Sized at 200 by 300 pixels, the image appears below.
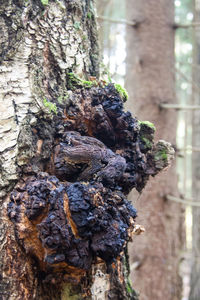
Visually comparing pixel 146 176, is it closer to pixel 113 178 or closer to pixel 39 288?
pixel 113 178

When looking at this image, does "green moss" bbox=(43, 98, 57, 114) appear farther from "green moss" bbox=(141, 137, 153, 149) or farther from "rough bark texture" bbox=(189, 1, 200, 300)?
"rough bark texture" bbox=(189, 1, 200, 300)

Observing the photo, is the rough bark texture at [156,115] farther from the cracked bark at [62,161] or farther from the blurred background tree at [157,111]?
the cracked bark at [62,161]

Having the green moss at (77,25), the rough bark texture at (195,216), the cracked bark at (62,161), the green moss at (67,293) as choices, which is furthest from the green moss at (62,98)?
the rough bark texture at (195,216)

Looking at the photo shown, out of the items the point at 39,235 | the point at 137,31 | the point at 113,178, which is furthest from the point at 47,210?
the point at 137,31

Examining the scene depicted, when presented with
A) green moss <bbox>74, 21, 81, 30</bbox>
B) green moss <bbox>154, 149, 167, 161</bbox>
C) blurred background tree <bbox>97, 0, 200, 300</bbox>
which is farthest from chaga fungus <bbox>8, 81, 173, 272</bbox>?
blurred background tree <bbox>97, 0, 200, 300</bbox>

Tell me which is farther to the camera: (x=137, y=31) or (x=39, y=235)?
(x=137, y=31)

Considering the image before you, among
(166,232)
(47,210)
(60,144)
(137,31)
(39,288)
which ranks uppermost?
(137,31)

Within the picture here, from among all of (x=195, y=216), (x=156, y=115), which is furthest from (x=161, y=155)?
(x=195, y=216)
